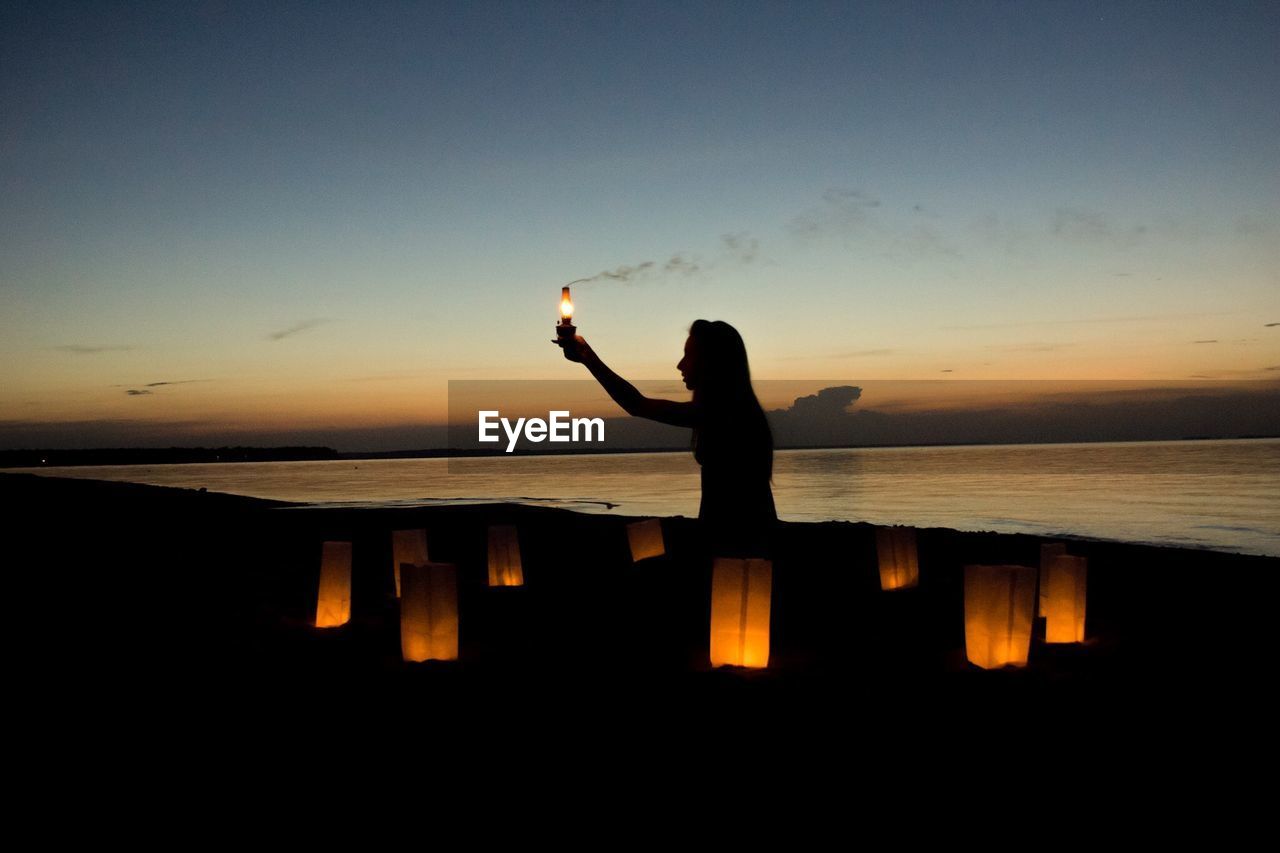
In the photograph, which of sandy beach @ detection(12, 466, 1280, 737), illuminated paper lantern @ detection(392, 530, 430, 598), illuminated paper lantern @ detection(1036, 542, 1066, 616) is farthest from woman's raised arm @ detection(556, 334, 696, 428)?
illuminated paper lantern @ detection(392, 530, 430, 598)

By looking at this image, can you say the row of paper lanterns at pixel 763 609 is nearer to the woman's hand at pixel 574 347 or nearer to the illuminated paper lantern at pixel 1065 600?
the illuminated paper lantern at pixel 1065 600

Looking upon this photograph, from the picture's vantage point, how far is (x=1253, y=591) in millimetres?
7762

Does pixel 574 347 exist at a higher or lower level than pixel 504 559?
higher

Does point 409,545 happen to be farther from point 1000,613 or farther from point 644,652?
point 1000,613

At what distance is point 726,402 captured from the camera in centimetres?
461

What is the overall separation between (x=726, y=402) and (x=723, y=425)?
0.12m

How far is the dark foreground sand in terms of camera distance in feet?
13.9

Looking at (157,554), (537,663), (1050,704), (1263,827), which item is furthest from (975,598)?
(157,554)

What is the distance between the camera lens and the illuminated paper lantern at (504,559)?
8110 mm

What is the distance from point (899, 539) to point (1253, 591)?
3.05 metres

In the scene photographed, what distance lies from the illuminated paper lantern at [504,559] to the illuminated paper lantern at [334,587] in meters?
1.82

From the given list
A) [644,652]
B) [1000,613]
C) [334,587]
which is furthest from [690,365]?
[334,587]

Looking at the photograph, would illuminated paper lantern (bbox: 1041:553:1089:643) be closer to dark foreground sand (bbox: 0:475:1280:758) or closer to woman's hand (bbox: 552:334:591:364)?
dark foreground sand (bbox: 0:475:1280:758)

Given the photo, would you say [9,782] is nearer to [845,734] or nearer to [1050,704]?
[845,734]
